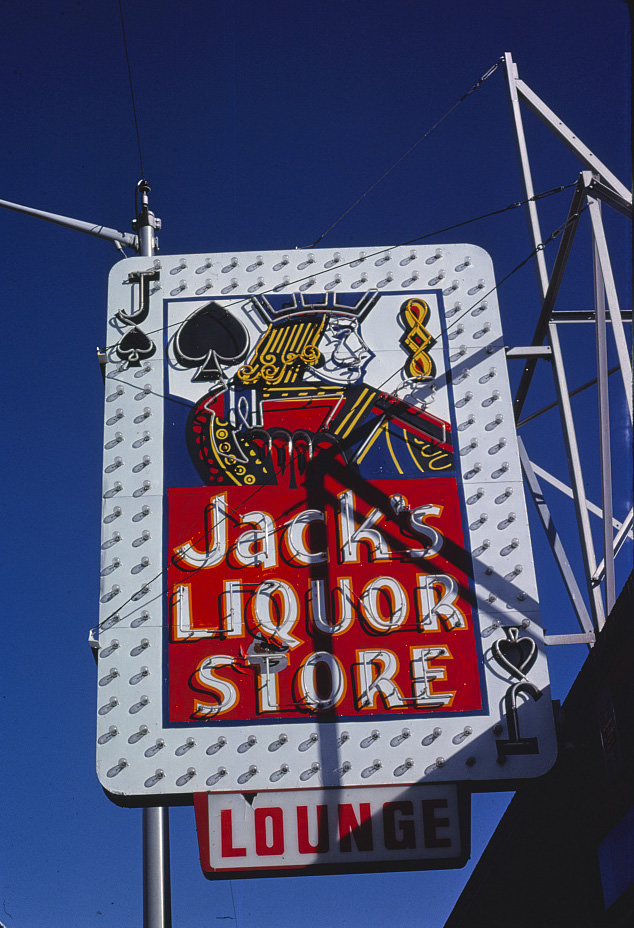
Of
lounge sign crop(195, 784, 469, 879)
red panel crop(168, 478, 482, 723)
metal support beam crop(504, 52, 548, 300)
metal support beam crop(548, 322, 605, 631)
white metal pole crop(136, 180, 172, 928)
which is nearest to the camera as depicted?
lounge sign crop(195, 784, 469, 879)

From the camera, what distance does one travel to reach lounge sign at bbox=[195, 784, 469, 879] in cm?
888

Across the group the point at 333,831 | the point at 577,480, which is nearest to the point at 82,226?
the point at 577,480

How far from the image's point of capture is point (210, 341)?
11406 mm

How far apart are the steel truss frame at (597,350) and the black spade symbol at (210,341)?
284 cm

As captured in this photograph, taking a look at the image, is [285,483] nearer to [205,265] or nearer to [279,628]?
[279,628]

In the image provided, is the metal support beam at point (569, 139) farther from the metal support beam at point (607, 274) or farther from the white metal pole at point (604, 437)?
the white metal pole at point (604, 437)

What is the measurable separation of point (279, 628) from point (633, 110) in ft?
20.7

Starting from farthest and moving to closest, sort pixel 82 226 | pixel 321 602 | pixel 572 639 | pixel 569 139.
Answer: pixel 82 226 < pixel 569 139 < pixel 321 602 < pixel 572 639

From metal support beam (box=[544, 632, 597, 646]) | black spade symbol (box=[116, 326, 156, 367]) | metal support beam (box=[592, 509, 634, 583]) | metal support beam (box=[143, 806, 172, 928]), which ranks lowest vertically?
metal support beam (box=[143, 806, 172, 928])

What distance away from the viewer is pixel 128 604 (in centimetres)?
999

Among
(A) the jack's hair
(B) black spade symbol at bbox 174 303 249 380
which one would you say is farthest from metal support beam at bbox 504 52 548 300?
(B) black spade symbol at bbox 174 303 249 380

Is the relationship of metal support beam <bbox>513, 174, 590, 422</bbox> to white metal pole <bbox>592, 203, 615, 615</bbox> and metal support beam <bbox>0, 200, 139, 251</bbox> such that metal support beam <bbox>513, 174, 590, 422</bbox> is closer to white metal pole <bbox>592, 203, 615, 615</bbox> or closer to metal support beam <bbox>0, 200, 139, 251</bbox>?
white metal pole <bbox>592, 203, 615, 615</bbox>

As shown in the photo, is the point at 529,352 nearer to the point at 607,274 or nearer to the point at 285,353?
the point at 607,274

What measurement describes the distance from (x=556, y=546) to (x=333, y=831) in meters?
3.81
